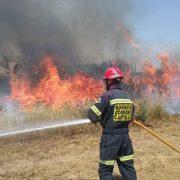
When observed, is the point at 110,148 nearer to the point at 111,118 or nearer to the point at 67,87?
the point at 111,118

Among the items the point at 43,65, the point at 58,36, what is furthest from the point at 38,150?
the point at 58,36

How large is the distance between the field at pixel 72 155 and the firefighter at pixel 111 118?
4.65 feet

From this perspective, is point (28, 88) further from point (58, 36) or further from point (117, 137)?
point (117, 137)

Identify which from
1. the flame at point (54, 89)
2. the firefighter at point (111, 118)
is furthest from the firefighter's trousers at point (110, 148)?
the flame at point (54, 89)

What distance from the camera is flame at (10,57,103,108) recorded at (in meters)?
14.0

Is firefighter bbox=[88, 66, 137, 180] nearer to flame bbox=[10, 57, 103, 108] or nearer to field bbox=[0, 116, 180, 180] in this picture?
field bbox=[0, 116, 180, 180]

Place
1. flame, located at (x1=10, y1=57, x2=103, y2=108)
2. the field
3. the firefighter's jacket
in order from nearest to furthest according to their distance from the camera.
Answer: the firefighter's jacket
the field
flame, located at (x1=10, y1=57, x2=103, y2=108)

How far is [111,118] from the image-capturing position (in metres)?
6.25

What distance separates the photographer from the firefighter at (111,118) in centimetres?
623

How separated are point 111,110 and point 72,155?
3.13m

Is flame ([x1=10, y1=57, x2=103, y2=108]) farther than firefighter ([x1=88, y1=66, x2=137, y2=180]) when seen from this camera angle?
Yes

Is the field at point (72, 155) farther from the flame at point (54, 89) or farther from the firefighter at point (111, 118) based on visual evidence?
the flame at point (54, 89)

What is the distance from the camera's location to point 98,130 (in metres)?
11.2

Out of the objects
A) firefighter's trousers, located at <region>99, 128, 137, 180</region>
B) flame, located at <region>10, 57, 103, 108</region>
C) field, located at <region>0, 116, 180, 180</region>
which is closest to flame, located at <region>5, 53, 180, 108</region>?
flame, located at <region>10, 57, 103, 108</region>
